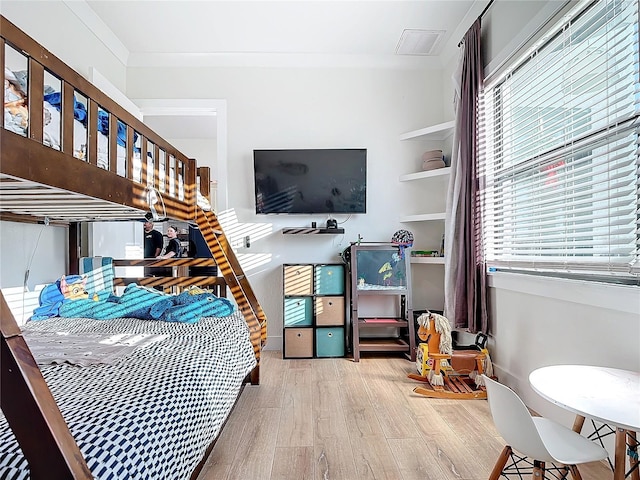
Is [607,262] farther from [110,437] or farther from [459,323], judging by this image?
[110,437]

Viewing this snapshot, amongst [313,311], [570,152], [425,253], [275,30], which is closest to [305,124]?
[275,30]

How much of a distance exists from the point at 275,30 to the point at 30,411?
333cm

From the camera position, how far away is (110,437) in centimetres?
100

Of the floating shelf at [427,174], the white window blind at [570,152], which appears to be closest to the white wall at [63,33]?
the floating shelf at [427,174]

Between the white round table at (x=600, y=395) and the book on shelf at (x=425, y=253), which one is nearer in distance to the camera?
the white round table at (x=600, y=395)

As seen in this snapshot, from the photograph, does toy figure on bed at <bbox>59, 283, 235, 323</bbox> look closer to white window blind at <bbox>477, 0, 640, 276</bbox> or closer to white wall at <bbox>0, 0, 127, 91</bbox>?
white wall at <bbox>0, 0, 127, 91</bbox>

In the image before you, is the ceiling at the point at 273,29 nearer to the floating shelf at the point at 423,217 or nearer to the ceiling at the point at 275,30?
the ceiling at the point at 275,30

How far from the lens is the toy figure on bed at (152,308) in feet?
8.36

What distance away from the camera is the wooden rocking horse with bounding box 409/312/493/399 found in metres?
2.66

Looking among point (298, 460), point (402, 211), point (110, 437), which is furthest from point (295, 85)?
point (110, 437)

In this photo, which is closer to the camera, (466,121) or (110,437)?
(110,437)

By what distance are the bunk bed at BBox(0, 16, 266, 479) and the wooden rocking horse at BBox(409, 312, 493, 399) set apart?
1.26 meters

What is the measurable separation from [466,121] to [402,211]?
112 cm

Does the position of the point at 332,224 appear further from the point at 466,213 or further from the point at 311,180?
the point at 466,213
